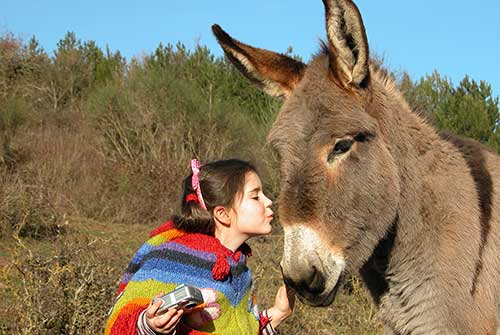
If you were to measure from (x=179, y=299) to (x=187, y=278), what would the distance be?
1.37 ft

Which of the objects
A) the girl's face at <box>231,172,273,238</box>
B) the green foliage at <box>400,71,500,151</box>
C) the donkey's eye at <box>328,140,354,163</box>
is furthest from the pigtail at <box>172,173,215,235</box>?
the green foliage at <box>400,71,500,151</box>

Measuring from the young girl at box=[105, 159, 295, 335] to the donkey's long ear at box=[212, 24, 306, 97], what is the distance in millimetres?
444

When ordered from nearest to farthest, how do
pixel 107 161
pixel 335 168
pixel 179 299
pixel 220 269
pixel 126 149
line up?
pixel 179 299 < pixel 335 168 < pixel 220 269 < pixel 126 149 < pixel 107 161

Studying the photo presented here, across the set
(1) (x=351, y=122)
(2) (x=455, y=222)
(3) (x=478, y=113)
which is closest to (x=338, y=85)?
(1) (x=351, y=122)

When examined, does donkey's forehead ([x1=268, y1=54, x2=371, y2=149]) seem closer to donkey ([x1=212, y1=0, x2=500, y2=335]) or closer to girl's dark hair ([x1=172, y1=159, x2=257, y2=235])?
donkey ([x1=212, y1=0, x2=500, y2=335])

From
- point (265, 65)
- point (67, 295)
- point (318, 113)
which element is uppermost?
point (265, 65)

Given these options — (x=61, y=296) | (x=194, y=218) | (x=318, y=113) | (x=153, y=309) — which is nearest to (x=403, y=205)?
(x=318, y=113)

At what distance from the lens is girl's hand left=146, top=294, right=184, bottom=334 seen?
2754mm

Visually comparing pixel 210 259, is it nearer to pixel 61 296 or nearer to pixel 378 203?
pixel 378 203

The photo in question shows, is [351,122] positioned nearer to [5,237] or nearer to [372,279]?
[372,279]

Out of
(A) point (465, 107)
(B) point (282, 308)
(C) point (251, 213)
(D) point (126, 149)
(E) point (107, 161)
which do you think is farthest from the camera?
(E) point (107, 161)

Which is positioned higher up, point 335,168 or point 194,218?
point 335,168

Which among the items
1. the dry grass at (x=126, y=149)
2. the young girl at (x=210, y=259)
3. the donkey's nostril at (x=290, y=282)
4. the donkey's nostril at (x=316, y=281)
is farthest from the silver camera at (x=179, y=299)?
the dry grass at (x=126, y=149)

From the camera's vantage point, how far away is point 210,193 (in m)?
3.39
